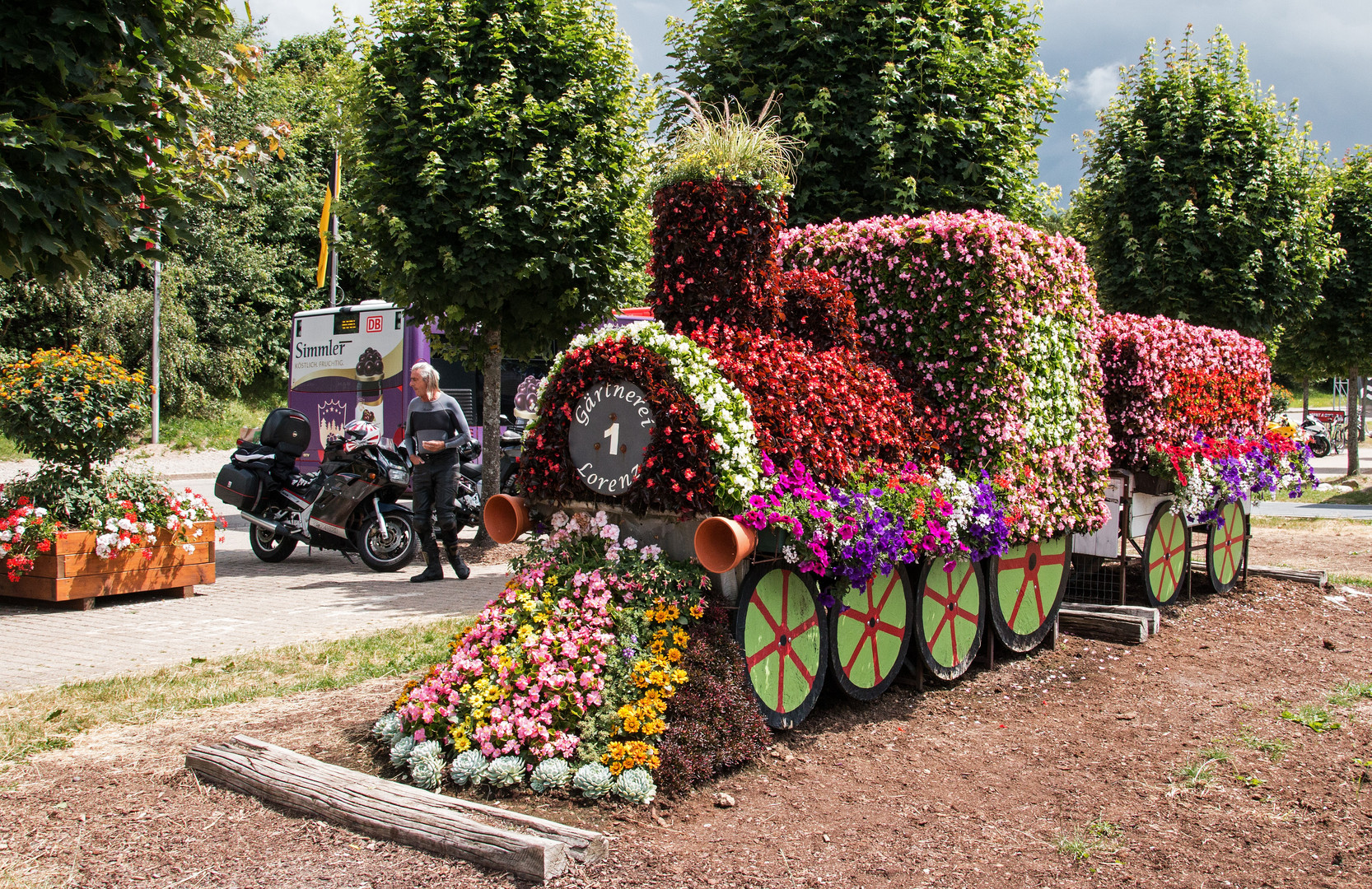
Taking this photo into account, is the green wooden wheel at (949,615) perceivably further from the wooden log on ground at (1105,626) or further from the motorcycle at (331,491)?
the motorcycle at (331,491)

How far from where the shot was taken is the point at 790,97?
356 inches

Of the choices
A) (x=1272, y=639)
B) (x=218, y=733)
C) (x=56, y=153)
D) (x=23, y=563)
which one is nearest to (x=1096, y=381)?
(x=1272, y=639)

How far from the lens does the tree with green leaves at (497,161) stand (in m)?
9.44

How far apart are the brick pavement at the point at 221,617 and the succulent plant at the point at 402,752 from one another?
107 inches

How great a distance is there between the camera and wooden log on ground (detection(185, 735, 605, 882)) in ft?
9.96

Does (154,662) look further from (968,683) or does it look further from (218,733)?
(968,683)

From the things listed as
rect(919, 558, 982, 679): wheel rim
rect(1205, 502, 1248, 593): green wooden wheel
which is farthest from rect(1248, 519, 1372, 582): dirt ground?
rect(919, 558, 982, 679): wheel rim

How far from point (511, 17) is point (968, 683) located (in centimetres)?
774

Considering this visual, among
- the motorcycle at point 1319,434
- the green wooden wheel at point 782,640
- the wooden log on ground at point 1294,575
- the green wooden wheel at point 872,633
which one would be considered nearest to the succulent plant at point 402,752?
the green wooden wheel at point 782,640

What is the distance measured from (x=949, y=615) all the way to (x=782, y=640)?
1.49m

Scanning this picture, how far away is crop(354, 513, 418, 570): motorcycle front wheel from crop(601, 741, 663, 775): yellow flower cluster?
6.19 m

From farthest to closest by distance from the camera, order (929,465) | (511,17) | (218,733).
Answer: (511,17) → (929,465) → (218,733)

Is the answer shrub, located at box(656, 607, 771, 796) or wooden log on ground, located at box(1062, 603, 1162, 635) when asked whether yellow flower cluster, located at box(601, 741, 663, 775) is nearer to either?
shrub, located at box(656, 607, 771, 796)

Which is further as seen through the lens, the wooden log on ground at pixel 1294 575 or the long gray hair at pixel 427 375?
the wooden log on ground at pixel 1294 575
